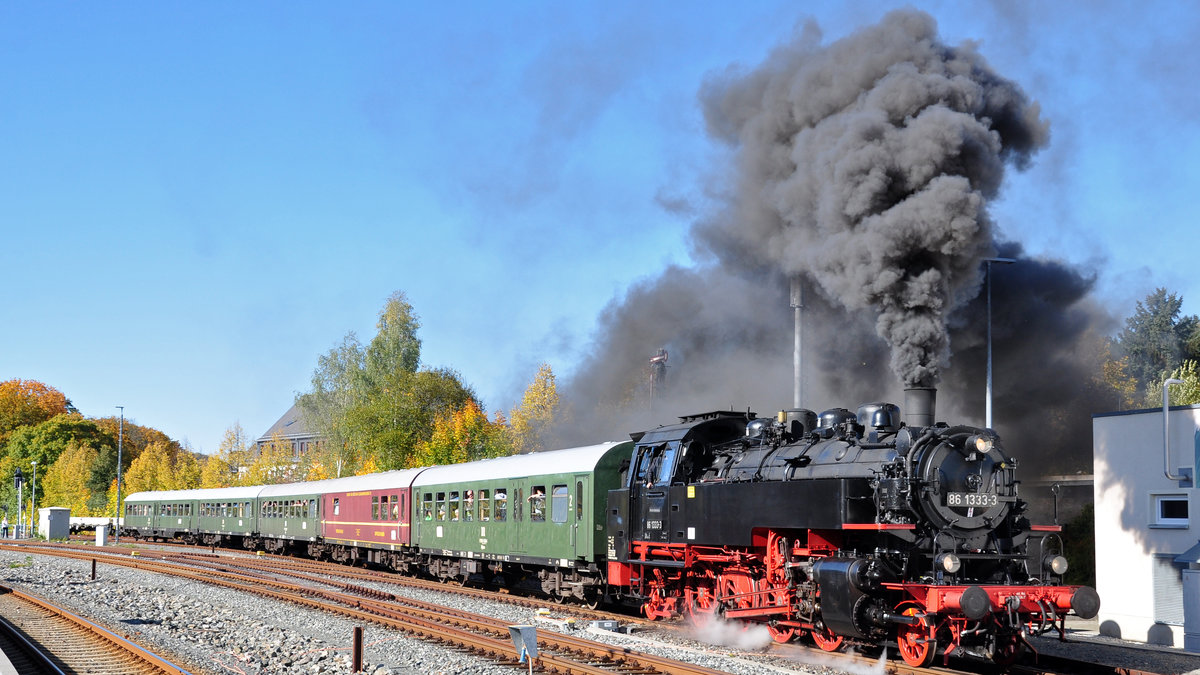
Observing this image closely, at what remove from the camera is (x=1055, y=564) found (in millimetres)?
9875

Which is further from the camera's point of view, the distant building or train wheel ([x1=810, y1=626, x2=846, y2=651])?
the distant building

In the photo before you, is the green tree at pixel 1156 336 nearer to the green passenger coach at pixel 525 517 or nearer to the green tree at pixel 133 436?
the green passenger coach at pixel 525 517

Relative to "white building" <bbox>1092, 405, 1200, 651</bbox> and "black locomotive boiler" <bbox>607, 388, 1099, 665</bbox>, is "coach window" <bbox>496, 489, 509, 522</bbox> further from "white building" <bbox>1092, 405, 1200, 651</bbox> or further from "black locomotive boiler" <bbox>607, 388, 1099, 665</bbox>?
"white building" <bbox>1092, 405, 1200, 651</bbox>

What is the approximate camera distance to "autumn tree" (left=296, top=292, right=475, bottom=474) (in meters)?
47.8

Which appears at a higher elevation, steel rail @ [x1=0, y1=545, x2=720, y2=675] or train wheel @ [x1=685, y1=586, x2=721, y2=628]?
train wheel @ [x1=685, y1=586, x2=721, y2=628]

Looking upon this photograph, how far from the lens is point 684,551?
1285cm

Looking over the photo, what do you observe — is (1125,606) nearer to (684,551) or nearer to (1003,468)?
(1003,468)

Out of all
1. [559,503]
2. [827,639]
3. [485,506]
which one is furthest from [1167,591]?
[485,506]

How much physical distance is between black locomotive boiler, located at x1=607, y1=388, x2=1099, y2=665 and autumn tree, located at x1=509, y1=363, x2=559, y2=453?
3791 centimetres

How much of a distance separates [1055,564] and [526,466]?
10320mm

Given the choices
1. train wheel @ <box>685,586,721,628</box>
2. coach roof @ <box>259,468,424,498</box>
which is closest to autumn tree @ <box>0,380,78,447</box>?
coach roof @ <box>259,468,424,498</box>

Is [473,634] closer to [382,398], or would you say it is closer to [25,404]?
[382,398]

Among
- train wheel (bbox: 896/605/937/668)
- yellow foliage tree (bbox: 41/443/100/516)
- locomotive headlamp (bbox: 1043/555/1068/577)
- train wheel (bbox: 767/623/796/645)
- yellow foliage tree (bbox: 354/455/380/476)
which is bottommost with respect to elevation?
yellow foliage tree (bbox: 41/443/100/516)

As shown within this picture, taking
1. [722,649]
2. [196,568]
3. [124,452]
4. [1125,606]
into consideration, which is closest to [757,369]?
[196,568]
